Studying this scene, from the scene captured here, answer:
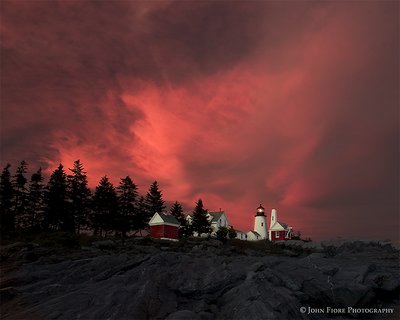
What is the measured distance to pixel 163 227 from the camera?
7169cm

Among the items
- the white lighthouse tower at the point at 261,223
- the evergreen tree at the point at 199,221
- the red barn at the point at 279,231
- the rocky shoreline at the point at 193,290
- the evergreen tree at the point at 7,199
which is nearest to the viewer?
the rocky shoreline at the point at 193,290

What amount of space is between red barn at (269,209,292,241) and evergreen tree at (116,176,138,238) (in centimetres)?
5099

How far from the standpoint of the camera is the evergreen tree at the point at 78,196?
7619 cm

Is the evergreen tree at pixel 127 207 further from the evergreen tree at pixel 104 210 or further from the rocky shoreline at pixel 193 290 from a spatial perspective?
the rocky shoreline at pixel 193 290

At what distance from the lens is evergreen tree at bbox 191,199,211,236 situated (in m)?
86.6

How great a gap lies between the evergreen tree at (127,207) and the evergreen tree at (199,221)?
49.5 ft

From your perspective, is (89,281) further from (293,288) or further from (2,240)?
(2,240)

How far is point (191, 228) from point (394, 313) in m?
63.1

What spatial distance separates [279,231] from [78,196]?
63.7 m

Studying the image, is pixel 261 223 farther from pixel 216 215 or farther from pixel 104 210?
pixel 104 210

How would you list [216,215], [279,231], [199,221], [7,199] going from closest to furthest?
[7,199], [199,221], [216,215], [279,231]

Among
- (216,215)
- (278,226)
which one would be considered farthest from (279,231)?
(216,215)

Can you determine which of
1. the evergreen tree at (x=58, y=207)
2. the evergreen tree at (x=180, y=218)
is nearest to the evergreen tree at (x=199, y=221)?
the evergreen tree at (x=180, y=218)

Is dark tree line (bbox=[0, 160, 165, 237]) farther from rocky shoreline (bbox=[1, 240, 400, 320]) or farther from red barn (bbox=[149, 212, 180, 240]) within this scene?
rocky shoreline (bbox=[1, 240, 400, 320])
